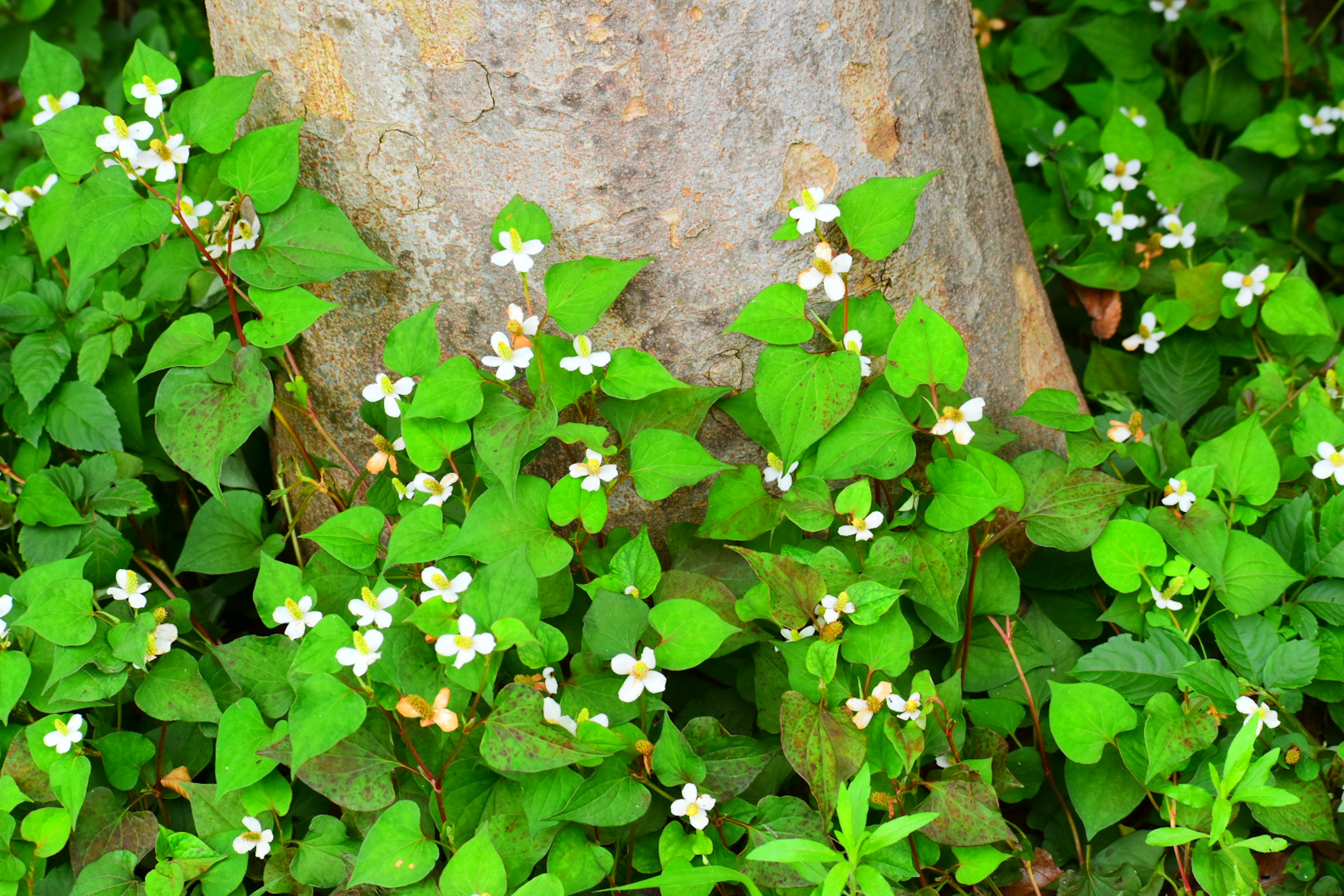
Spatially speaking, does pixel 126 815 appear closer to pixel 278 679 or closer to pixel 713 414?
pixel 278 679

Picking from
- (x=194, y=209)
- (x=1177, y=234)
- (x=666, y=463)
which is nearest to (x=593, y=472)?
(x=666, y=463)

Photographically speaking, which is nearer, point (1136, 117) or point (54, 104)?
point (54, 104)

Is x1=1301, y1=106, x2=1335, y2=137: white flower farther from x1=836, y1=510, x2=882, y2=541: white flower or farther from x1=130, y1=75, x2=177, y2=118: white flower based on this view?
x1=130, y1=75, x2=177, y2=118: white flower

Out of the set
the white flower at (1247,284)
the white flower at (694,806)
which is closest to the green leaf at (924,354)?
the white flower at (694,806)

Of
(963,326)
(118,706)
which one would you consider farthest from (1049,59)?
(118,706)

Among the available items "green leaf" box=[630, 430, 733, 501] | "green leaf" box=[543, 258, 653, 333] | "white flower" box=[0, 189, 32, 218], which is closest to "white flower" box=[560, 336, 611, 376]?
"green leaf" box=[543, 258, 653, 333]

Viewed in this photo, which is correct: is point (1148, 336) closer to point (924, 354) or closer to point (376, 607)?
point (924, 354)
